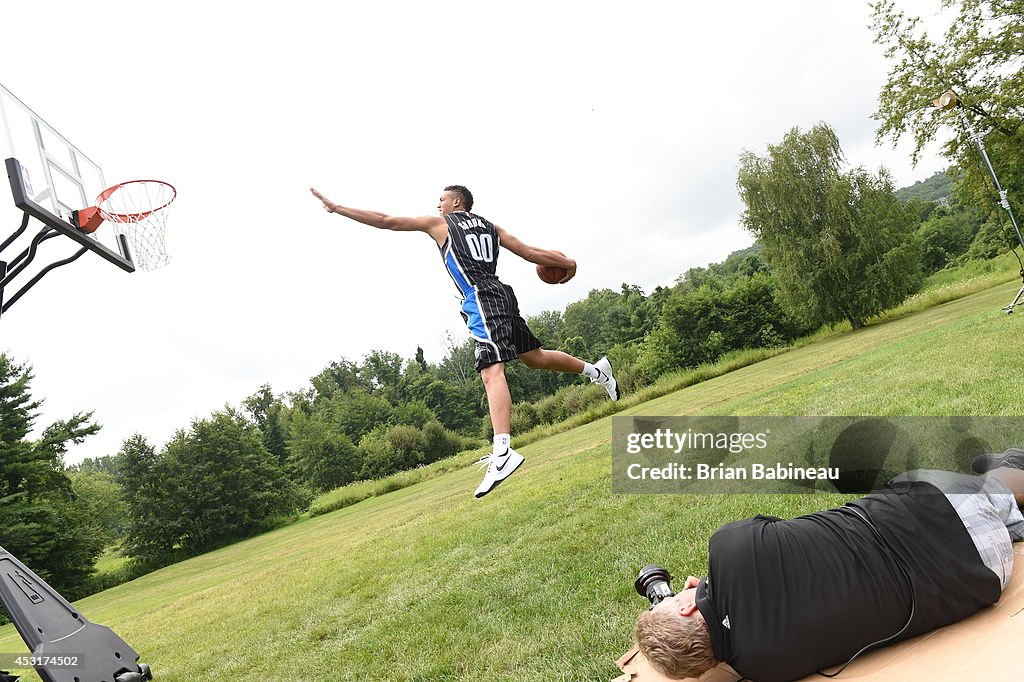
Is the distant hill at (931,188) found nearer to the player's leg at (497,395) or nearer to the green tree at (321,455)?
the green tree at (321,455)

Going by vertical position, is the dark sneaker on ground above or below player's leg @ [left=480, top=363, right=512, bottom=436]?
below

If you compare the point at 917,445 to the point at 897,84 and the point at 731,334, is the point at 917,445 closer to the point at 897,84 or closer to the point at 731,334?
the point at 897,84

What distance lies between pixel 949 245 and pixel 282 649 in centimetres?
6050

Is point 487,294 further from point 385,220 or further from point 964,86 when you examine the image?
point 964,86

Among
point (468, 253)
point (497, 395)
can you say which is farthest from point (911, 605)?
point (468, 253)

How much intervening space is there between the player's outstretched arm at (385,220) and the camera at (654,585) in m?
2.42

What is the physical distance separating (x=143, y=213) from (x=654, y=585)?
175 inches

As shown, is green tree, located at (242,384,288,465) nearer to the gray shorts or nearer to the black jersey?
the black jersey

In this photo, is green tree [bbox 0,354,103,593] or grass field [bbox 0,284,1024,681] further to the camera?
green tree [bbox 0,354,103,593]

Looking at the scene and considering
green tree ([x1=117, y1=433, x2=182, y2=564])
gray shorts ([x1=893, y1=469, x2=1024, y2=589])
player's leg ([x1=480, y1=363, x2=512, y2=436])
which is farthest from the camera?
green tree ([x1=117, y1=433, x2=182, y2=564])

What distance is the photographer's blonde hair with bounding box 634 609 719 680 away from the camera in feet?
8.67

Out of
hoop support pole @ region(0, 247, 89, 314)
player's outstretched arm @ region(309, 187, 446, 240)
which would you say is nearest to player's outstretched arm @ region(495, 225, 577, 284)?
player's outstretched arm @ region(309, 187, 446, 240)

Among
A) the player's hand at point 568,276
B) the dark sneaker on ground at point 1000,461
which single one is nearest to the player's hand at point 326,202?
the player's hand at point 568,276

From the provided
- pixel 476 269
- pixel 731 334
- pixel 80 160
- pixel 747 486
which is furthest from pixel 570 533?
pixel 731 334
